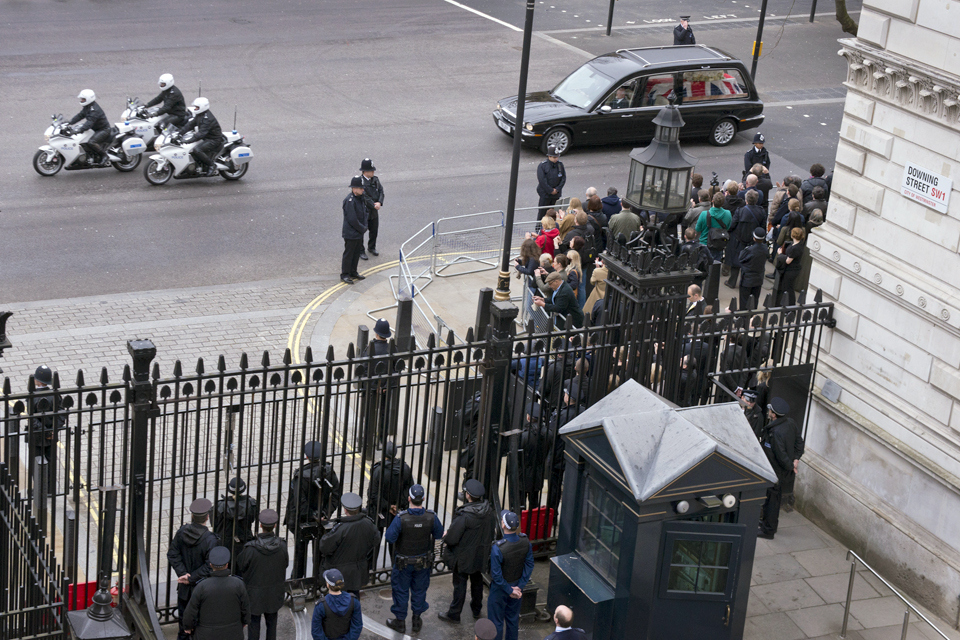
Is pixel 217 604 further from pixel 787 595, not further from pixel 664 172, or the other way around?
pixel 787 595

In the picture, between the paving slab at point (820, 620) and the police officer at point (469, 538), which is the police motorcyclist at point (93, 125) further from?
the paving slab at point (820, 620)

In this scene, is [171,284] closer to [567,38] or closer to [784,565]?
[784,565]

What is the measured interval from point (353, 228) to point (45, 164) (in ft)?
21.4

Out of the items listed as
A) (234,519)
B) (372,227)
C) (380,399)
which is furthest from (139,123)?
(234,519)

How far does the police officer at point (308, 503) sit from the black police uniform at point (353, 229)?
7282 millimetres

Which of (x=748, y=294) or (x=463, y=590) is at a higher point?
(x=748, y=294)

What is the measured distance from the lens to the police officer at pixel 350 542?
8.95 m

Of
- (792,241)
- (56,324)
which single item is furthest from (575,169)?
(56,324)

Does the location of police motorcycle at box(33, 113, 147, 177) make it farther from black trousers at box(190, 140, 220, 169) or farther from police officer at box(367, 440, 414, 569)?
police officer at box(367, 440, 414, 569)

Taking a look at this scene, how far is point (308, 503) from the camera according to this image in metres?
9.38

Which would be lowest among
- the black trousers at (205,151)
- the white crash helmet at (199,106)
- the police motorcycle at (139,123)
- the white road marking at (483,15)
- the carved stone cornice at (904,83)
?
the black trousers at (205,151)

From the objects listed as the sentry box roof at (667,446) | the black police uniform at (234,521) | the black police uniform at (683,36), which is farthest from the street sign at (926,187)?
the black police uniform at (683,36)

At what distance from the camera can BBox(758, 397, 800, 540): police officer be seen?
10930 mm

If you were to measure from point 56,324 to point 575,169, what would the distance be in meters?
10.7
